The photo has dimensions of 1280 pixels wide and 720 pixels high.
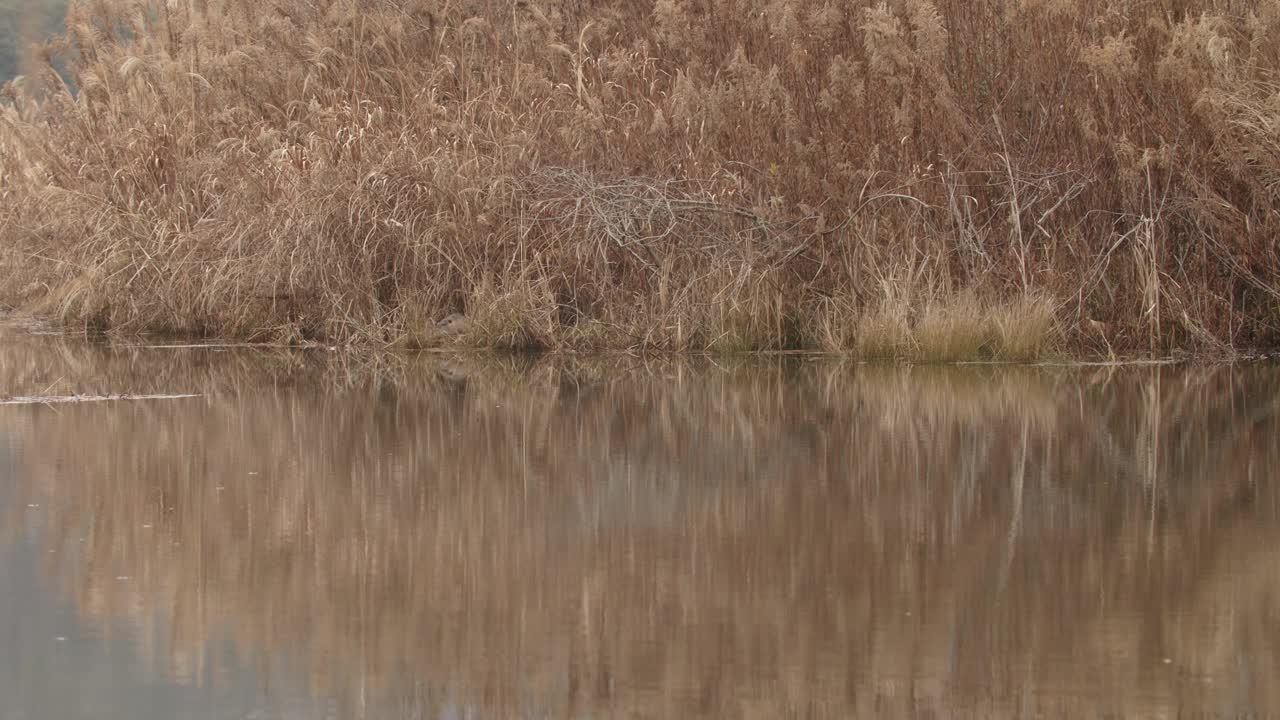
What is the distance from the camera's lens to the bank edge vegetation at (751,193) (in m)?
Result: 10.7

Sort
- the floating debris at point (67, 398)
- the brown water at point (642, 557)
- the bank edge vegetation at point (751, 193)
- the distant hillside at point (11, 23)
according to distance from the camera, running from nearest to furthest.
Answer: the brown water at point (642, 557) < the floating debris at point (67, 398) < the bank edge vegetation at point (751, 193) < the distant hillside at point (11, 23)

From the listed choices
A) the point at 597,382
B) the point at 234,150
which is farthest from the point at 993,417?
the point at 234,150

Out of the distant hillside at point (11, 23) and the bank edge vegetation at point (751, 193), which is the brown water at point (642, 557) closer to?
the bank edge vegetation at point (751, 193)

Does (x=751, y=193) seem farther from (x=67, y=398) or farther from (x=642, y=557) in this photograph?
(x=642, y=557)

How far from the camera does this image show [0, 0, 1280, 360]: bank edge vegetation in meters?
10.7

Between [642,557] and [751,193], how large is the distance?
7.20m

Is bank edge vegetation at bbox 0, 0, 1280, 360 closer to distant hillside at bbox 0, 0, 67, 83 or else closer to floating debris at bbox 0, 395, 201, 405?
floating debris at bbox 0, 395, 201, 405

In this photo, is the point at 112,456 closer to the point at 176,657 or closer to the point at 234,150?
the point at 176,657

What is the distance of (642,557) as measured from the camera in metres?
4.60

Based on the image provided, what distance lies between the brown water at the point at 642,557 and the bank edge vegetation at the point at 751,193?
2.52 m

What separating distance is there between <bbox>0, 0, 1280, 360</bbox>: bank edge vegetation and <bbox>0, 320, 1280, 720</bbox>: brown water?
2.52 m

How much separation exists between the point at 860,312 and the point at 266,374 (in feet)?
13.0

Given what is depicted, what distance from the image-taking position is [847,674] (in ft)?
11.1

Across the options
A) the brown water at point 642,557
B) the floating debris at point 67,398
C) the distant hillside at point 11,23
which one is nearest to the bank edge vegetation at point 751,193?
the brown water at point 642,557
